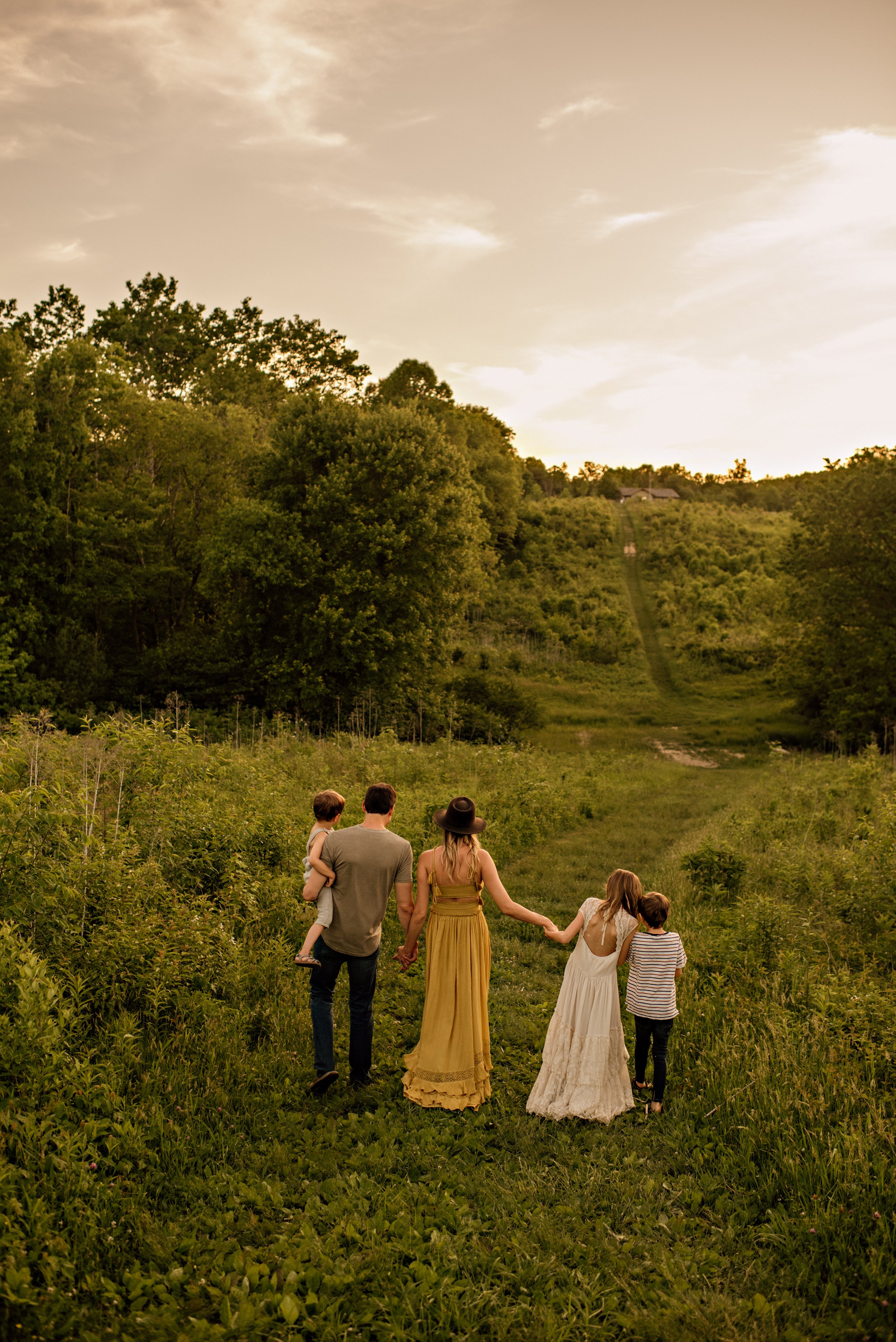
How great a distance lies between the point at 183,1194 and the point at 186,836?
390 cm

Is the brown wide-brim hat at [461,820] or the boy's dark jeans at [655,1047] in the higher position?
the brown wide-brim hat at [461,820]

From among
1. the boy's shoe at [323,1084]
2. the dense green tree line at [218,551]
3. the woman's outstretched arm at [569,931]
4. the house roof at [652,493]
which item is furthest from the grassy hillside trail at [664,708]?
the house roof at [652,493]

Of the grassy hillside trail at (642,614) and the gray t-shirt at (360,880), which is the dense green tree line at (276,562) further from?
the gray t-shirt at (360,880)

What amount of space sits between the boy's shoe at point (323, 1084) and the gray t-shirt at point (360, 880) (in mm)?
816

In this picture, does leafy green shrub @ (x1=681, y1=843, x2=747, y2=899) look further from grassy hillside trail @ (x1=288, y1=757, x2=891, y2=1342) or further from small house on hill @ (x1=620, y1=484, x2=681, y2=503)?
small house on hill @ (x1=620, y1=484, x2=681, y2=503)

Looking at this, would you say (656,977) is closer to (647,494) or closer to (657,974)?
(657,974)

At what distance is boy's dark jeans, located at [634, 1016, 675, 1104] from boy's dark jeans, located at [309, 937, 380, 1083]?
76.9 inches

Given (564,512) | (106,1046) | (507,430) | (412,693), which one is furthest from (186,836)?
(507,430)

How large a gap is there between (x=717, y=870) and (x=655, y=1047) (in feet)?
16.6

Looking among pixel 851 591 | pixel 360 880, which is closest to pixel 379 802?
pixel 360 880

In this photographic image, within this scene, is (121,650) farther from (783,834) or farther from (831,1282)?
(831,1282)

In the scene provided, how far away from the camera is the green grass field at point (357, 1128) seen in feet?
12.3

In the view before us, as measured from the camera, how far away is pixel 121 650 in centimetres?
3000

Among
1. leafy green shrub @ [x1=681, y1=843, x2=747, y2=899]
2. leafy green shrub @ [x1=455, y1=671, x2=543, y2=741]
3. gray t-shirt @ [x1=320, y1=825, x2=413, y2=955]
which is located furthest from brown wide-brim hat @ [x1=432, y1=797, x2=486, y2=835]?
leafy green shrub @ [x1=455, y1=671, x2=543, y2=741]
